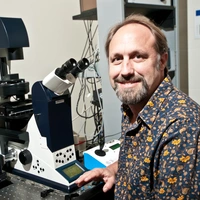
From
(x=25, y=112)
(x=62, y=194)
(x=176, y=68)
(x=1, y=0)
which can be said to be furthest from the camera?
(x=176, y=68)

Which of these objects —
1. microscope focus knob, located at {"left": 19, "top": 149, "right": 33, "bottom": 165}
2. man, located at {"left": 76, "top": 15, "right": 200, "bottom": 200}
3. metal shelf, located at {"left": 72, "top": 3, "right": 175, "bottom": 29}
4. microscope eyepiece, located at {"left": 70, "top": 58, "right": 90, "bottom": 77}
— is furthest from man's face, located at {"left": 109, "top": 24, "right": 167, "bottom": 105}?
metal shelf, located at {"left": 72, "top": 3, "right": 175, "bottom": 29}

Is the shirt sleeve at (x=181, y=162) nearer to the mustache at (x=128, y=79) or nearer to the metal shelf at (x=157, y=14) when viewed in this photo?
the mustache at (x=128, y=79)

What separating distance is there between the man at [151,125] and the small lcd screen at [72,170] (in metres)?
0.09

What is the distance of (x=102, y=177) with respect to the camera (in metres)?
1.34

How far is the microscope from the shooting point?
1285 millimetres

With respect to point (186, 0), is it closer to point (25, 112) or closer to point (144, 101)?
point (144, 101)

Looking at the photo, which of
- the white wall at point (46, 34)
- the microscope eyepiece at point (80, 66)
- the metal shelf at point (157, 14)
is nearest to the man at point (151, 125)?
the microscope eyepiece at point (80, 66)

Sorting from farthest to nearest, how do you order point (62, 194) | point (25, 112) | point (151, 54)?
point (25, 112) → point (62, 194) → point (151, 54)

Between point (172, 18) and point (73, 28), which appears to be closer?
point (172, 18)

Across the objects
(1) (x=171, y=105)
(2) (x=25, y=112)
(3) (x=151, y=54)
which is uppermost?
(3) (x=151, y=54)

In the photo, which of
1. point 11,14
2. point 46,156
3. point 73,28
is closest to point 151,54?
point 46,156

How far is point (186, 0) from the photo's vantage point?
2238 millimetres

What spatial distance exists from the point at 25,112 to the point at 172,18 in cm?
138

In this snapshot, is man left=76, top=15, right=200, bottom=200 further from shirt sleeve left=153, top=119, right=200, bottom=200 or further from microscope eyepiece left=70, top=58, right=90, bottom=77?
microscope eyepiece left=70, top=58, right=90, bottom=77
